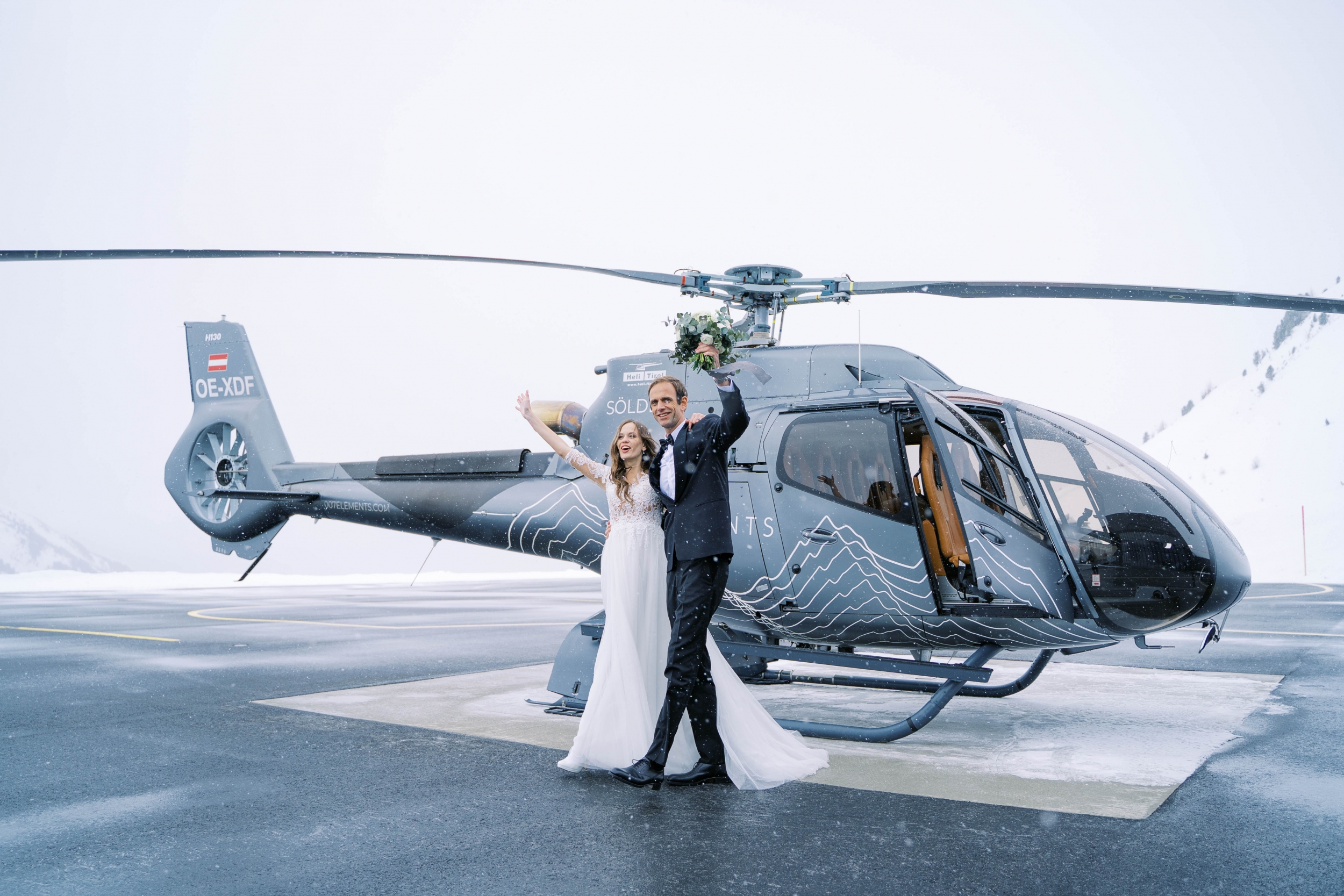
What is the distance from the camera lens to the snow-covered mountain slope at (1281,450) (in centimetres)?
2828

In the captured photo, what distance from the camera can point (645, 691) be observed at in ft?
14.4

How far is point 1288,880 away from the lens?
2.96 m

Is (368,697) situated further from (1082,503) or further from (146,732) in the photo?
(1082,503)

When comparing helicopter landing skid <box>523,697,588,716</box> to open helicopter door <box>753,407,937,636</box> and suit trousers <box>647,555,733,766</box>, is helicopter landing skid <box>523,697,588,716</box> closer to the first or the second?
open helicopter door <box>753,407,937,636</box>

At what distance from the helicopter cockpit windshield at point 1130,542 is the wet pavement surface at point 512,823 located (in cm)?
84

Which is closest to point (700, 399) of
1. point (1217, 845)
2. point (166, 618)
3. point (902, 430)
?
point (902, 430)

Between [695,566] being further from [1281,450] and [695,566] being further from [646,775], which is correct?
[1281,450]

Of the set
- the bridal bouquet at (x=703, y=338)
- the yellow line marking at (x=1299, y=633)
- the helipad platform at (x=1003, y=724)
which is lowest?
the yellow line marking at (x=1299, y=633)

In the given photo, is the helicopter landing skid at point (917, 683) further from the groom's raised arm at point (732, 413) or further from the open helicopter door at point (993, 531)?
the groom's raised arm at point (732, 413)

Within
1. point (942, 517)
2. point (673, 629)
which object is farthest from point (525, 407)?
point (942, 517)

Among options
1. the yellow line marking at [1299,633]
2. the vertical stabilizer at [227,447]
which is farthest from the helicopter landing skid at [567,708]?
the yellow line marking at [1299,633]

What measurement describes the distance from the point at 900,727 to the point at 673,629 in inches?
63.3

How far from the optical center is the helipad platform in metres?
4.18

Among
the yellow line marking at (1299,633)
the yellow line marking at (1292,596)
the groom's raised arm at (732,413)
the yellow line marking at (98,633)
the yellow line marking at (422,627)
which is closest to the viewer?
the groom's raised arm at (732,413)
